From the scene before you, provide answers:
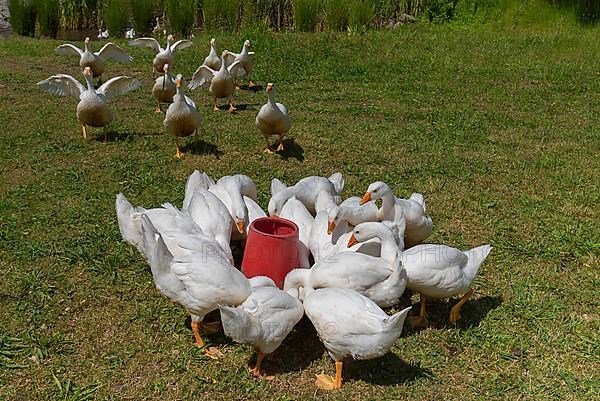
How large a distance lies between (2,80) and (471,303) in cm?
846

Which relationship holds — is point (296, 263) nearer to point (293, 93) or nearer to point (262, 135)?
point (262, 135)

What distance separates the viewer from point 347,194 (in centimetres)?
579

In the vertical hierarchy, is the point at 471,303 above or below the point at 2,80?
below

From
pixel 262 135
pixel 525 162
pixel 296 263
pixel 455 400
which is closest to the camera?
pixel 455 400

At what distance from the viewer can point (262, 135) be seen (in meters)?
7.41

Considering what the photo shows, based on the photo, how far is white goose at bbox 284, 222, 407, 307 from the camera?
3.47 m

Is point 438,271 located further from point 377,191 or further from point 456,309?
point 377,191

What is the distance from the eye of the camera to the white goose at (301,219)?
4109mm

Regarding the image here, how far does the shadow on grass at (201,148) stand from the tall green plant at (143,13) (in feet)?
28.3

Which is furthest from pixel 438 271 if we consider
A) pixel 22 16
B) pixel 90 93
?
pixel 22 16

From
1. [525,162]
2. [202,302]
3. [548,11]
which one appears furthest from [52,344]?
[548,11]

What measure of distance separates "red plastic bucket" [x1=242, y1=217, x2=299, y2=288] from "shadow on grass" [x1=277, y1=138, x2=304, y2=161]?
9.17ft

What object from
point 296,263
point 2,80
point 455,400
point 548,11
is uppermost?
point 548,11

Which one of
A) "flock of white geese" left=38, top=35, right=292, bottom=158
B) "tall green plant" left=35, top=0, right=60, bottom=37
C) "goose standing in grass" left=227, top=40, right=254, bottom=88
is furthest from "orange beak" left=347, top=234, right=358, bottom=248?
"tall green plant" left=35, top=0, right=60, bottom=37
